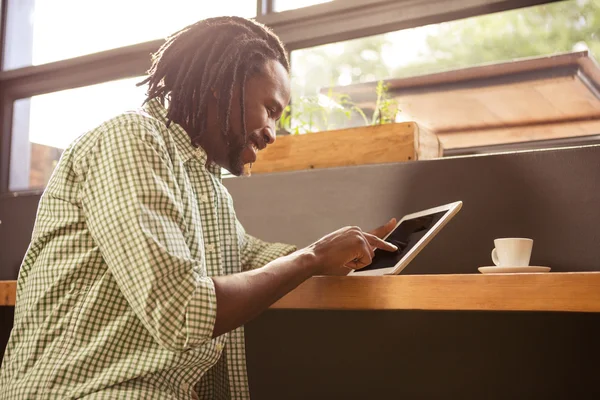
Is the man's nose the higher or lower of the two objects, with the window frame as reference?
lower

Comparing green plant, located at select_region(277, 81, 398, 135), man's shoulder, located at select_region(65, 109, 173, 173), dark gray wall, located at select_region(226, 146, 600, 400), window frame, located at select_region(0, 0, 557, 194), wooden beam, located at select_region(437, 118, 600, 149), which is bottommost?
dark gray wall, located at select_region(226, 146, 600, 400)

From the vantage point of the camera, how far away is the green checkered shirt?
0.97 m

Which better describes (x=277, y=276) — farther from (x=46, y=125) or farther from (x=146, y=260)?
(x=46, y=125)

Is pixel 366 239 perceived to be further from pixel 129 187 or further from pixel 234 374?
pixel 129 187

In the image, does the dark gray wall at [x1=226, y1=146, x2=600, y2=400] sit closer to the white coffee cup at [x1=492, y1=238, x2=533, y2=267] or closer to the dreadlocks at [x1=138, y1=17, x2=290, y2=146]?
the white coffee cup at [x1=492, y1=238, x2=533, y2=267]

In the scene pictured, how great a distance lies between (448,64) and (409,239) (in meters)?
0.87

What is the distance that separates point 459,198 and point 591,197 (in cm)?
31

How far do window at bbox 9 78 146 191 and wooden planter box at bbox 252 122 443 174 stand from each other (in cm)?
101

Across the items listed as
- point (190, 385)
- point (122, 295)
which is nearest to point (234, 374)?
point (190, 385)

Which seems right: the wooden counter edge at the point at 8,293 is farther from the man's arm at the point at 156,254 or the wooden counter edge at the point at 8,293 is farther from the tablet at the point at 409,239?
the tablet at the point at 409,239

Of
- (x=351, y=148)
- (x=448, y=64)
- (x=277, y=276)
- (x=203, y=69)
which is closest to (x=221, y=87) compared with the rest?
(x=203, y=69)

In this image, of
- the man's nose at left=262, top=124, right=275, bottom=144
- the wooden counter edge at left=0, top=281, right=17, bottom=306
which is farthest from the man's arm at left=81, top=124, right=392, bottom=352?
the wooden counter edge at left=0, top=281, right=17, bottom=306

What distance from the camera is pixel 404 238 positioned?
142cm

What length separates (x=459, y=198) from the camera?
1736 millimetres
